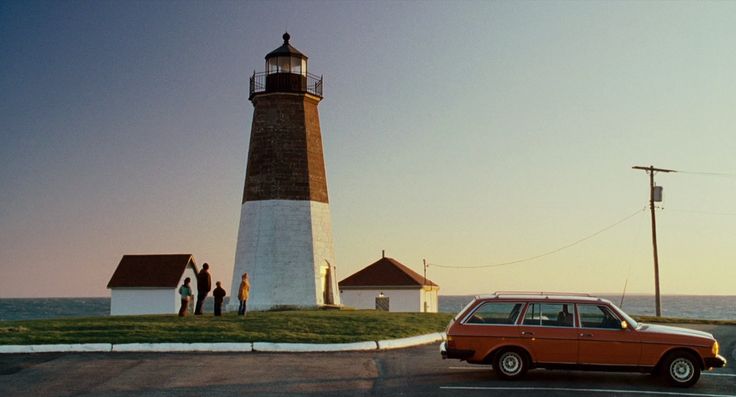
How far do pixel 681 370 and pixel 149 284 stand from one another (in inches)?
1815

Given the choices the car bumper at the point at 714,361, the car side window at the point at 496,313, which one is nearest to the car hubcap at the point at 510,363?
the car side window at the point at 496,313

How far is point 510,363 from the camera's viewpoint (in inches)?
605

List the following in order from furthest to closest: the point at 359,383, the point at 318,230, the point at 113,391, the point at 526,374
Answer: the point at 318,230, the point at 526,374, the point at 359,383, the point at 113,391

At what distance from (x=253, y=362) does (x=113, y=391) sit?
14.0ft

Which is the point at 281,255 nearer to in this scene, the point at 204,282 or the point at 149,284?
the point at 204,282

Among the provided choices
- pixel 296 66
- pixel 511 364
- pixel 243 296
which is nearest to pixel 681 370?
pixel 511 364

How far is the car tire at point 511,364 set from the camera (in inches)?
603

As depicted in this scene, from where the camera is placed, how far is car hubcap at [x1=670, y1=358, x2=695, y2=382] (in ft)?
49.0

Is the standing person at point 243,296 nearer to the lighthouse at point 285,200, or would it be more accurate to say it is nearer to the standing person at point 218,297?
the standing person at point 218,297

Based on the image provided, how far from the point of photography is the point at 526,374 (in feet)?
52.0

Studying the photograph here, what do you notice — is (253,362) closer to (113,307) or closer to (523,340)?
(523,340)

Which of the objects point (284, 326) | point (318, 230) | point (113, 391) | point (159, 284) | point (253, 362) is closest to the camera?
point (113, 391)

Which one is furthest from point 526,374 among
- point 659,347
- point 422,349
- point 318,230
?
point 318,230

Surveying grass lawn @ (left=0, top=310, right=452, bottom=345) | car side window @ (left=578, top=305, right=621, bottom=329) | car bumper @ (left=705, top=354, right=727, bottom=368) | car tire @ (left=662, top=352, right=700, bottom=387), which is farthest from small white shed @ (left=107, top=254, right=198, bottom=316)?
car bumper @ (left=705, top=354, right=727, bottom=368)
